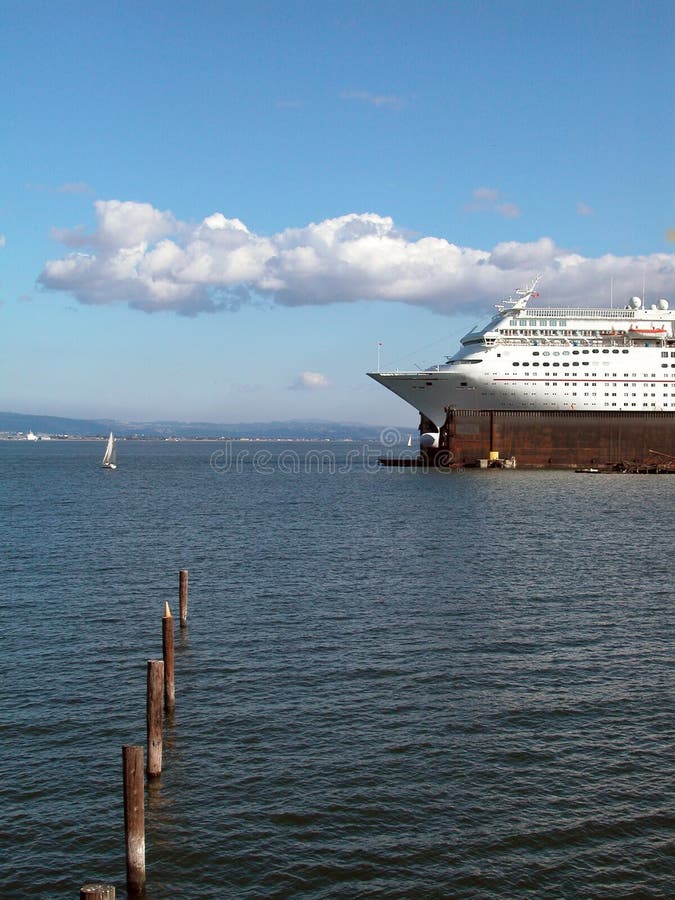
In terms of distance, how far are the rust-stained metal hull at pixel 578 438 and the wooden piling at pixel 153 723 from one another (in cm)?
6265

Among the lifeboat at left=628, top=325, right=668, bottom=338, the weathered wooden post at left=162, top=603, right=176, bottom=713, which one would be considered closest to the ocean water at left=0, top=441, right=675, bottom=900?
the weathered wooden post at left=162, top=603, right=176, bottom=713

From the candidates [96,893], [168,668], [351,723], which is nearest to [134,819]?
[96,893]

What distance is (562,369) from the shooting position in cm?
7344

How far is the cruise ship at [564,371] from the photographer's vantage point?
240 feet

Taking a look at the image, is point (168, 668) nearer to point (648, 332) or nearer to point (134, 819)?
point (134, 819)

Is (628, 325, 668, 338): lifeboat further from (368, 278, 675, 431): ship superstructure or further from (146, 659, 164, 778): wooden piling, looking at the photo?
(146, 659, 164, 778): wooden piling

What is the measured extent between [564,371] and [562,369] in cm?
24

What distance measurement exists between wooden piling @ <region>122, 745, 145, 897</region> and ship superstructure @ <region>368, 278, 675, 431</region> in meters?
65.5

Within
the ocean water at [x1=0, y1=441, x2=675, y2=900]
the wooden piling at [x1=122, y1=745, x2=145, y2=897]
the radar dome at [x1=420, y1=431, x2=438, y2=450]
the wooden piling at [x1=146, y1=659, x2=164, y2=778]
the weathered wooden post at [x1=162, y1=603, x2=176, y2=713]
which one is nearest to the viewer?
the wooden piling at [x1=122, y1=745, x2=145, y2=897]

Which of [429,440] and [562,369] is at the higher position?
[562,369]

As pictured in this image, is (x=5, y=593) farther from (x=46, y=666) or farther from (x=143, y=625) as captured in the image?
(x=46, y=666)

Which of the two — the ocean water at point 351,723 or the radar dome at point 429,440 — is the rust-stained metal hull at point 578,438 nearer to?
the radar dome at point 429,440

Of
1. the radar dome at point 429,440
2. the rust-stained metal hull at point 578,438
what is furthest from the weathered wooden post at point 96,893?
the radar dome at point 429,440

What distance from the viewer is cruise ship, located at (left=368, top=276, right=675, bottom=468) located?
240ft
